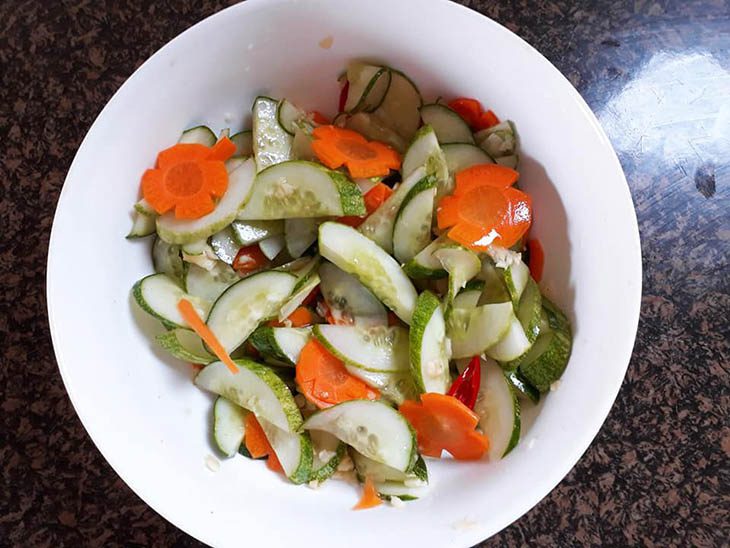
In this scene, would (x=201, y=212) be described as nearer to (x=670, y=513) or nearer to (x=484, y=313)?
(x=484, y=313)

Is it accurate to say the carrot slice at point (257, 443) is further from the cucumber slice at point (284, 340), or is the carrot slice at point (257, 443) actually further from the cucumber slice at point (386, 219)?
the cucumber slice at point (386, 219)

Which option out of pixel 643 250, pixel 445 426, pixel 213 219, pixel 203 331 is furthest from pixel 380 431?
pixel 643 250

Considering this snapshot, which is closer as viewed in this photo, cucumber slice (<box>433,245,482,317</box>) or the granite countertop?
cucumber slice (<box>433,245,482,317</box>)

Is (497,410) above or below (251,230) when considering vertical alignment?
below

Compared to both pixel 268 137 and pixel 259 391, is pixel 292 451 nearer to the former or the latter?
pixel 259 391

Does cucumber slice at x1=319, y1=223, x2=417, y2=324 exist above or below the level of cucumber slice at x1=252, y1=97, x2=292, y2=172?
below

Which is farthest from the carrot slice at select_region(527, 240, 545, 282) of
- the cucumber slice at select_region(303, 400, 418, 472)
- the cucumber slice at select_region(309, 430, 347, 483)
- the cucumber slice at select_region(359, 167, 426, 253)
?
the cucumber slice at select_region(309, 430, 347, 483)

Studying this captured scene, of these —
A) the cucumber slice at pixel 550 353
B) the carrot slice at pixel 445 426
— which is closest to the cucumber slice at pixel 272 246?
the carrot slice at pixel 445 426

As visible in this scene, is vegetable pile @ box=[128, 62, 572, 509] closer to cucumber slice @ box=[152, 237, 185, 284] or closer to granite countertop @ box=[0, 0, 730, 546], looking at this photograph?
cucumber slice @ box=[152, 237, 185, 284]
